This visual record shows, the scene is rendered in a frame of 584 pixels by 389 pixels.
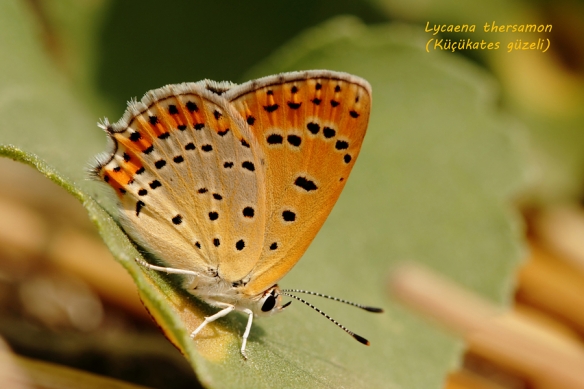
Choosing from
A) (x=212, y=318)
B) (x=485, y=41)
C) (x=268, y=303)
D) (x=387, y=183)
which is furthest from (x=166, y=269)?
(x=485, y=41)

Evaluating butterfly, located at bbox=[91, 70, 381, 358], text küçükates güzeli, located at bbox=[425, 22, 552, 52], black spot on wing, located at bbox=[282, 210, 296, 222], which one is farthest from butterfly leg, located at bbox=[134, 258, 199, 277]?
text küçükates güzeli, located at bbox=[425, 22, 552, 52]

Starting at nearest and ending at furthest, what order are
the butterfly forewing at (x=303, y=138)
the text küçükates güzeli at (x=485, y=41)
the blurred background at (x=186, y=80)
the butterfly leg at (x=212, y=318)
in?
the butterfly leg at (x=212, y=318)
the butterfly forewing at (x=303, y=138)
the blurred background at (x=186, y=80)
the text küçükates güzeli at (x=485, y=41)

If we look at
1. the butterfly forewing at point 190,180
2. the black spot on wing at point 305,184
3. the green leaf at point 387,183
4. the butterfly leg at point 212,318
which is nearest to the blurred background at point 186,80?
the green leaf at point 387,183

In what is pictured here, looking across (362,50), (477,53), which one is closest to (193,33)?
(362,50)

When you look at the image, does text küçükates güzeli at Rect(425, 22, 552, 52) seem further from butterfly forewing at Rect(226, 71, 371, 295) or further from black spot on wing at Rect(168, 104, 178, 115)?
black spot on wing at Rect(168, 104, 178, 115)

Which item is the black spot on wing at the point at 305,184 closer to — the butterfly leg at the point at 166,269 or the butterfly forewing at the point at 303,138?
the butterfly forewing at the point at 303,138

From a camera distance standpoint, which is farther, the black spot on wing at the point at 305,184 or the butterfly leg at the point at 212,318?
the black spot on wing at the point at 305,184

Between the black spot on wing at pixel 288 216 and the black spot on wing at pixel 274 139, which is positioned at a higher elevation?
the black spot on wing at pixel 274 139
